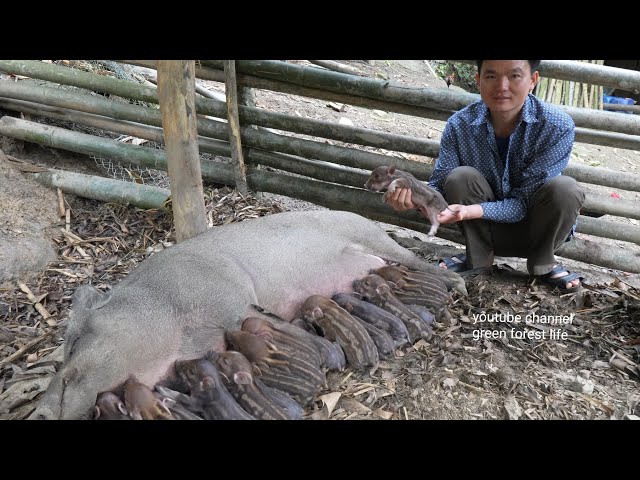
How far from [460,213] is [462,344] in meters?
0.95

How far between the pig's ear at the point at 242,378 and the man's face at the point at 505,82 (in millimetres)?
2285

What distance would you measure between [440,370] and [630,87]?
104 inches

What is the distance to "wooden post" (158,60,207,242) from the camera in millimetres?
3279

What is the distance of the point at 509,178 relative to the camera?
155 inches

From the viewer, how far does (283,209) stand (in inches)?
201

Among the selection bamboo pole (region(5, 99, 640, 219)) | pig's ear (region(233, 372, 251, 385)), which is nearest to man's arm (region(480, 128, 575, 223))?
bamboo pole (region(5, 99, 640, 219))

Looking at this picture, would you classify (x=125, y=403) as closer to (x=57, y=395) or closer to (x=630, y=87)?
(x=57, y=395)

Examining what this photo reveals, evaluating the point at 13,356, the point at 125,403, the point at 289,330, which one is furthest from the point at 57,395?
the point at 289,330

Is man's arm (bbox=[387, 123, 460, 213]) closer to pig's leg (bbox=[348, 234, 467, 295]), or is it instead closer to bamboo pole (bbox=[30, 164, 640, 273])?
pig's leg (bbox=[348, 234, 467, 295])

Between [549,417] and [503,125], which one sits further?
[503,125]

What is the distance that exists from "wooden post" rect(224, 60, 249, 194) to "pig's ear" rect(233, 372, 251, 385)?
2.81 m

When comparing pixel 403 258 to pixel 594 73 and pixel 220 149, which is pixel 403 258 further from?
pixel 220 149

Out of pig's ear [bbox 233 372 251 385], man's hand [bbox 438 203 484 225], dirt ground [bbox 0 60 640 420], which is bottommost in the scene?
dirt ground [bbox 0 60 640 420]

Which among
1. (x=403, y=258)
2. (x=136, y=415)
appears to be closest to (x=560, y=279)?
(x=403, y=258)
